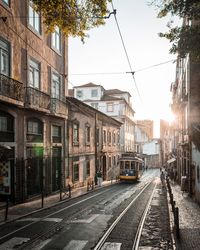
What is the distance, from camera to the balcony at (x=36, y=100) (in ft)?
64.8

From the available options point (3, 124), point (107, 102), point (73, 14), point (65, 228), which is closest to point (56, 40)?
point (3, 124)

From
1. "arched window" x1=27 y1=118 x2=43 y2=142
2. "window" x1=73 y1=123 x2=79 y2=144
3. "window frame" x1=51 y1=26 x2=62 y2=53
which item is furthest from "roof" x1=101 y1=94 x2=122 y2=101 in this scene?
"arched window" x1=27 y1=118 x2=43 y2=142

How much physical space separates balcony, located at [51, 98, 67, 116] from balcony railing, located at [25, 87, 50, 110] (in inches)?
38.9

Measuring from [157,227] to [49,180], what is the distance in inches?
483

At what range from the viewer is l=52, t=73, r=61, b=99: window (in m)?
25.6

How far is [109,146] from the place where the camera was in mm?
46469

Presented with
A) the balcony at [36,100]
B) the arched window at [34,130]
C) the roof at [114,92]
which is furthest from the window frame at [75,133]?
the roof at [114,92]

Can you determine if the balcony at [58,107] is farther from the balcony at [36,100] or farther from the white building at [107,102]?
the white building at [107,102]

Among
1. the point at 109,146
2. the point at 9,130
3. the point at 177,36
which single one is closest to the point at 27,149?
the point at 9,130

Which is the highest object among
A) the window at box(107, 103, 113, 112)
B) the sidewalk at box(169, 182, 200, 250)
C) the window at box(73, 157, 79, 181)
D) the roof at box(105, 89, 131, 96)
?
the roof at box(105, 89, 131, 96)

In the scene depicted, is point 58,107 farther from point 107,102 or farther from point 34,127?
point 107,102

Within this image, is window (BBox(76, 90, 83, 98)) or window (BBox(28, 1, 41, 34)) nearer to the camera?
window (BBox(28, 1, 41, 34))

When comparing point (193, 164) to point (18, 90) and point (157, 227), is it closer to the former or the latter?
point (157, 227)

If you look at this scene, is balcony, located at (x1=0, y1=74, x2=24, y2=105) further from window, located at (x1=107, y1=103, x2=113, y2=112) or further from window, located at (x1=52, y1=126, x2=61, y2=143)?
window, located at (x1=107, y1=103, x2=113, y2=112)
